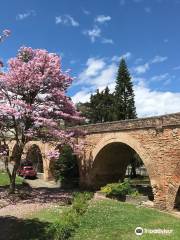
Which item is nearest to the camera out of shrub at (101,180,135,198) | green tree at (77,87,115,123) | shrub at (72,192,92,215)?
shrub at (72,192,92,215)

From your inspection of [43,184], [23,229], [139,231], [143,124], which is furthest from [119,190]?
[43,184]

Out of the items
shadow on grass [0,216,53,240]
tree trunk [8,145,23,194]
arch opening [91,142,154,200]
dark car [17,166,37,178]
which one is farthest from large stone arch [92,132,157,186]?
dark car [17,166,37,178]

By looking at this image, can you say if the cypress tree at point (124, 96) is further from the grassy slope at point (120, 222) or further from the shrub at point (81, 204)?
the grassy slope at point (120, 222)

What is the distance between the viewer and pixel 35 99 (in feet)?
73.8

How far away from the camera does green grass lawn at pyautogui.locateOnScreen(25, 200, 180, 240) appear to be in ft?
41.8

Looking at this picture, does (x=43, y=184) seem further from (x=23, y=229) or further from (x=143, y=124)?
(x=23, y=229)

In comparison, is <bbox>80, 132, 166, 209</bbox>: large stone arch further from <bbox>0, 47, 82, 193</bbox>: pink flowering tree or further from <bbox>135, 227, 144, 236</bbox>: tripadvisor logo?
<bbox>135, 227, 144, 236</bbox>: tripadvisor logo

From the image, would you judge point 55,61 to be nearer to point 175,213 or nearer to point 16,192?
point 16,192

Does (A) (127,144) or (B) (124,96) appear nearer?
(A) (127,144)

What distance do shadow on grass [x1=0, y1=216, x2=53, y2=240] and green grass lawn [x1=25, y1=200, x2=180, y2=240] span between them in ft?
2.12

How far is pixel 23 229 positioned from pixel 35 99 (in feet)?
31.3

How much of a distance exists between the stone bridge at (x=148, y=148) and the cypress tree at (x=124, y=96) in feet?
59.2

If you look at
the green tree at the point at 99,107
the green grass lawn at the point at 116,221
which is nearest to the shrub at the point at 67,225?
the green grass lawn at the point at 116,221

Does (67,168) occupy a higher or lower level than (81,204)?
higher
